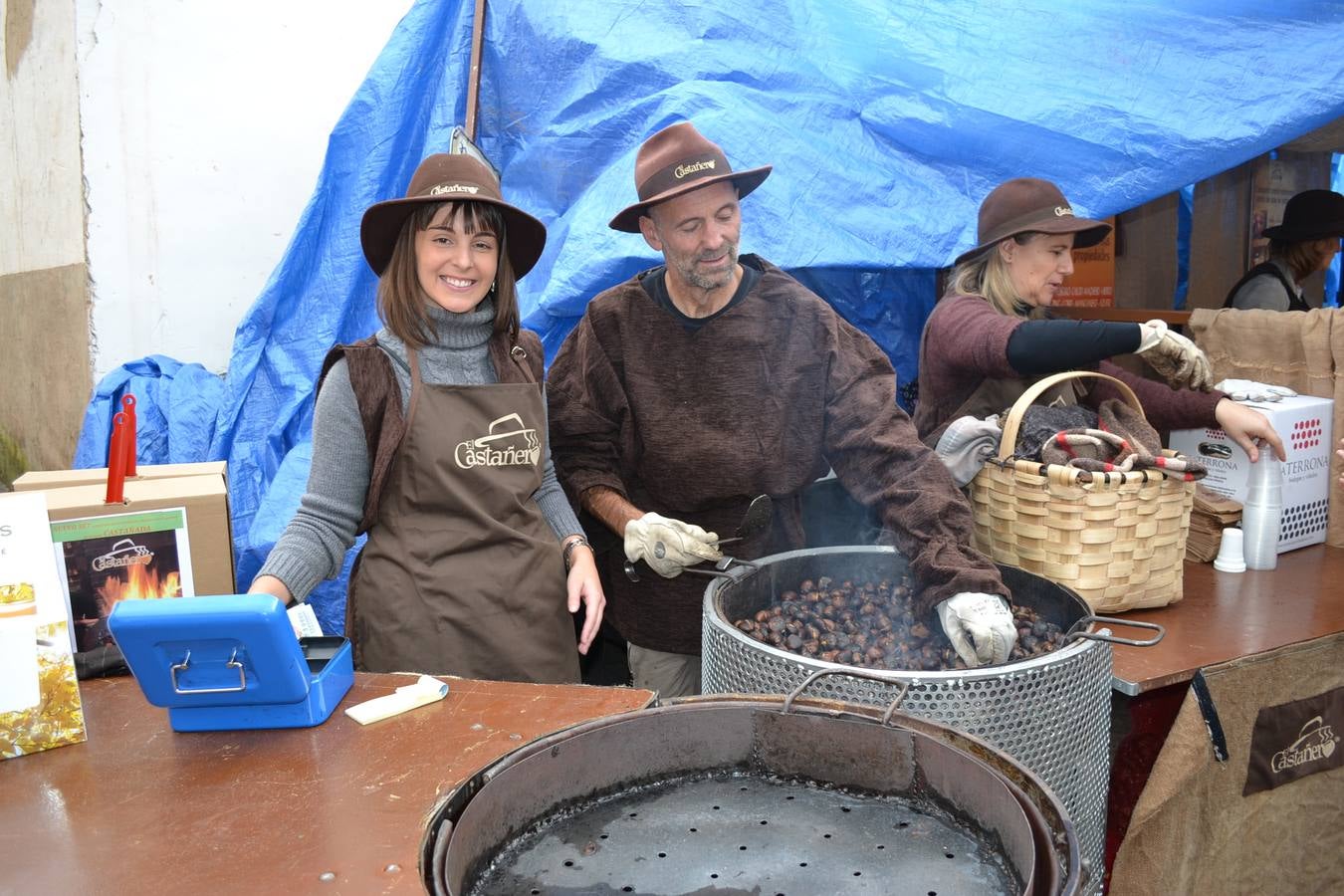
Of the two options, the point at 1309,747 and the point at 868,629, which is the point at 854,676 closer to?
the point at 868,629

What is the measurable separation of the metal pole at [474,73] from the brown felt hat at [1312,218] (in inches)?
142

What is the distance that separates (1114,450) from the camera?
96.3 inches

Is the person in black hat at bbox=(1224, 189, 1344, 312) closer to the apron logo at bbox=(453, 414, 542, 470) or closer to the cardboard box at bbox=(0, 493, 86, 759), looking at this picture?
the apron logo at bbox=(453, 414, 542, 470)

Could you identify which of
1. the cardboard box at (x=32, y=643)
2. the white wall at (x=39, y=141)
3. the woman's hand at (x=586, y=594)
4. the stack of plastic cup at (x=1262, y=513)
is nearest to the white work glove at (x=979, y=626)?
the woman's hand at (x=586, y=594)

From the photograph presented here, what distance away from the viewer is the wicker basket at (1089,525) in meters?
2.28

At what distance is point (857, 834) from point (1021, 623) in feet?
3.04

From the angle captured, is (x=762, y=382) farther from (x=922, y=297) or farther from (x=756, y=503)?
(x=922, y=297)

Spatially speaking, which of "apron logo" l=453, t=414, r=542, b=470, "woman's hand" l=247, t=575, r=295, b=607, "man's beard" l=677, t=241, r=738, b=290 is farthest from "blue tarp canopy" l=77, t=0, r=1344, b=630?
"woman's hand" l=247, t=575, r=295, b=607

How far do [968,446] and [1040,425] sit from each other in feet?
0.66

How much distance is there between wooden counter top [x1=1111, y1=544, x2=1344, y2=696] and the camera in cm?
223

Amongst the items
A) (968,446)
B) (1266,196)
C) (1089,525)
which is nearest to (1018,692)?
(1089,525)

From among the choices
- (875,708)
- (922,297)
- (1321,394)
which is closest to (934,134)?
(922,297)

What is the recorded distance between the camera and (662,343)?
253 cm

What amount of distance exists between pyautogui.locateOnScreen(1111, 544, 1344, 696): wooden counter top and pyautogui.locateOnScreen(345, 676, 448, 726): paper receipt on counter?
4.91ft
